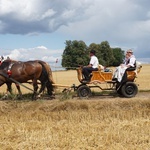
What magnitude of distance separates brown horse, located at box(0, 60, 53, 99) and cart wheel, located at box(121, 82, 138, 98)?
2.89 m

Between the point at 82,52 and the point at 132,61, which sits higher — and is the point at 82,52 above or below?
above

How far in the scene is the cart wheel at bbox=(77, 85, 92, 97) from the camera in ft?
40.9

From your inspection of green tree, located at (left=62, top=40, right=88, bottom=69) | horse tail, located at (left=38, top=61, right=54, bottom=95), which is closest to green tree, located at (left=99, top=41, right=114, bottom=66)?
green tree, located at (left=62, top=40, right=88, bottom=69)

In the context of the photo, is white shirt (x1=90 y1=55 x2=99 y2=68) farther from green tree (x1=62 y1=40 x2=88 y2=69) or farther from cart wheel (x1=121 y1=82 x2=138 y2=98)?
green tree (x1=62 y1=40 x2=88 y2=69)

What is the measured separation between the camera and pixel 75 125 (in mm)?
7902

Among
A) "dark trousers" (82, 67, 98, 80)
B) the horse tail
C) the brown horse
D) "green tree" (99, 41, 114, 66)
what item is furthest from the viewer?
"green tree" (99, 41, 114, 66)

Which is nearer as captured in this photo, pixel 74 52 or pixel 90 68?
pixel 90 68

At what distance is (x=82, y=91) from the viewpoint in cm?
1249

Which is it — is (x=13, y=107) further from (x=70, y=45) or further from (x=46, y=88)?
(x=70, y=45)

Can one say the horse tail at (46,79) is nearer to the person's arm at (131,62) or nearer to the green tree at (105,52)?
the person's arm at (131,62)

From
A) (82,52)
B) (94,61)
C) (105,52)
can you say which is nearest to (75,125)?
(94,61)

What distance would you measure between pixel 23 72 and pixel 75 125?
16.4 feet

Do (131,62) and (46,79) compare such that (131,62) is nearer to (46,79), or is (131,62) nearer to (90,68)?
(90,68)

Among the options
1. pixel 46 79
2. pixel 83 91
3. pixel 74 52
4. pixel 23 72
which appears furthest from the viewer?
pixel 74 52
